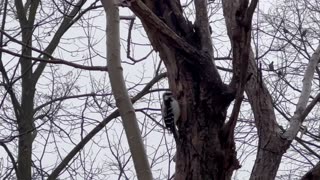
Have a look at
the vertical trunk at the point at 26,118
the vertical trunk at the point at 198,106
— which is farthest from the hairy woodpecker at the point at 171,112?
the vertical trunk at the point at 26,118

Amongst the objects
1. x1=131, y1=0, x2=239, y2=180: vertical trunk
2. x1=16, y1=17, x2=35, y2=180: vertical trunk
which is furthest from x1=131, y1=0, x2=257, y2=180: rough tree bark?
x1=16, y1=17, x2=35, y2=180: vertical trunk

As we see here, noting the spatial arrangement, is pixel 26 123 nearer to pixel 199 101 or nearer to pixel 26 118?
pixel 26 118

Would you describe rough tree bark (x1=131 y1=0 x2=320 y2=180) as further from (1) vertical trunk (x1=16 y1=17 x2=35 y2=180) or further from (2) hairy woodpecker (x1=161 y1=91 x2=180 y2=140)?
(1) vertical trunk (x1=16 y1=17 x2=35 y2=180)

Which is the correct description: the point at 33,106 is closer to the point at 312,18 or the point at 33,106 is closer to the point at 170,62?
the point at 312,18

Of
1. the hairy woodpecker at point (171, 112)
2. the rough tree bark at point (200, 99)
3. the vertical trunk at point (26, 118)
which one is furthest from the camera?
the vertical trunk at point (26, 118)

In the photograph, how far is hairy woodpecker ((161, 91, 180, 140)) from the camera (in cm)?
345

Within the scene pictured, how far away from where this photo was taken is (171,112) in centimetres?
359

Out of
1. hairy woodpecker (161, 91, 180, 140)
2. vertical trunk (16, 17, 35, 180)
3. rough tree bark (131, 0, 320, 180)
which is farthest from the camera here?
vertical trunk (16, 17, 35, 180)

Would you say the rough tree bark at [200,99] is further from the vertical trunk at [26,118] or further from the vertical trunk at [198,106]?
the vertical trunk at [26,118]

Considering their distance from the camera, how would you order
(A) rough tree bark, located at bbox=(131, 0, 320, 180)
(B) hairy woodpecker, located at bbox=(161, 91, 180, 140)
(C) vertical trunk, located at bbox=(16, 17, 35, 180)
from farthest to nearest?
(C) vertical trunk, located at bbox=(16, 17, 35, 180) < (B) hairy woodpecker, located at bbox=(161, 91, 180, 140) < (A) rough tree bark, located at bbox=(131, 0, 320, 180)

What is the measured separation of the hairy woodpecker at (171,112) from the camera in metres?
3.45

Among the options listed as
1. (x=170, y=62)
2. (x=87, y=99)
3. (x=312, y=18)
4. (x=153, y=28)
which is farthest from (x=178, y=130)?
(x=312, y=18)

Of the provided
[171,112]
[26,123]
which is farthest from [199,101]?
[26,123]

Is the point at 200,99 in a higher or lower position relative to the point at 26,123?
lower
